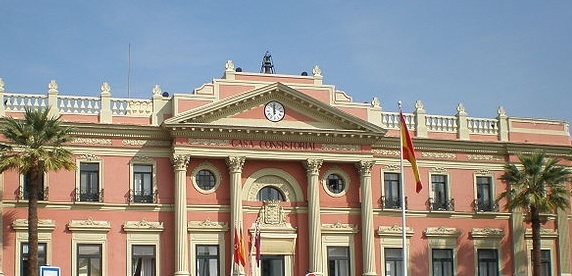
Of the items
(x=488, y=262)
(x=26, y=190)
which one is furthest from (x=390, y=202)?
(x=26, y=190)

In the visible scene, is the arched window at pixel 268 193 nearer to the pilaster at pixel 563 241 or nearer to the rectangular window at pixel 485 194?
the rectangular window at pixel 485 194

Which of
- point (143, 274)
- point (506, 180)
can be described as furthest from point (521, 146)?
point (143, 274)

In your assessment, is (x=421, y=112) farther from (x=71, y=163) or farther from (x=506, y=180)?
(x=71, y=163)

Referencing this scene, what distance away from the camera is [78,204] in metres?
49.9

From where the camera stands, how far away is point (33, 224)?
151 feet

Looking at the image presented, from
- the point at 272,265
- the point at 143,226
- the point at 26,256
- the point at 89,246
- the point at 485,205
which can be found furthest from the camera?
the point at 485,205

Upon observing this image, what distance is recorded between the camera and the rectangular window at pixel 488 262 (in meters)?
56.9

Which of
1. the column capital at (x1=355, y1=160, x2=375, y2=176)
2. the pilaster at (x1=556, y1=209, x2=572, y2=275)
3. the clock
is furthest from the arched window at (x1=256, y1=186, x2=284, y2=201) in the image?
the pilaster at (x1=556, y1=209, x2=572, y2=275)

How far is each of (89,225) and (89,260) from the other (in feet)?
5.65

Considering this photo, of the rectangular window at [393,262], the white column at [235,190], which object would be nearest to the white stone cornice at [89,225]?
the white column at [235,190]

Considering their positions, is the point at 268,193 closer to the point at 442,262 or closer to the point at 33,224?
the point at 442,262

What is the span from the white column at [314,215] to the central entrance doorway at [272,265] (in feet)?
5.35

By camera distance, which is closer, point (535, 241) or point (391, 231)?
point (535, 241)

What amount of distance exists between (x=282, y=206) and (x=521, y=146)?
48.7 ft
